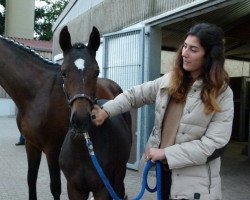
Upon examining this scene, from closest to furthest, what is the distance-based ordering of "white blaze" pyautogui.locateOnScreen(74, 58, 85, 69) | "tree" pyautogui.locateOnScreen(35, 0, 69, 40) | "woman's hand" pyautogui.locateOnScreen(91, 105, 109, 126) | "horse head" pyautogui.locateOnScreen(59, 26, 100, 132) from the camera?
"horse head" pyautogui.locateOnScreen(59, 26, 100, 132)
"woman's hand" pyautogui.locateOnScreen(91, 105, 109, 126)
"white blaze" pyautogui.locateOnScreen(74, 58, 85, 69)
"tree" pyautogui.locateOnScreen(35, 0, 69, 40)

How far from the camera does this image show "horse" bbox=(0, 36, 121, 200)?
3805 mm

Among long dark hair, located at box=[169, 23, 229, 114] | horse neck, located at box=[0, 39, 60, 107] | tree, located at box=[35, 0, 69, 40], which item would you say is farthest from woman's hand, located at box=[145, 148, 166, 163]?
tree, located at box=[35, 0, 69, 40]

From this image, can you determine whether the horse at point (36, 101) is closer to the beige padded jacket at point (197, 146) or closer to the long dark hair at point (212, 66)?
the beige padded jacket at point (197, 146)

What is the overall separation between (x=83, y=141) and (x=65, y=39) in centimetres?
71

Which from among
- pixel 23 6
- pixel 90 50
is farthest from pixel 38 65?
pixel 23 6

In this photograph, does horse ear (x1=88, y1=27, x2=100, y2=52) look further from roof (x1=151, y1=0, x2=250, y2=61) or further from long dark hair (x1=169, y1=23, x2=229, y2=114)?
roof (x1=151, y1=0, x2=250, y2=61)

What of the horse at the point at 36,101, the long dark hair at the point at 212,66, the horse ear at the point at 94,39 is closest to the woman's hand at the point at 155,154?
the long dark hair at the point at 212,66

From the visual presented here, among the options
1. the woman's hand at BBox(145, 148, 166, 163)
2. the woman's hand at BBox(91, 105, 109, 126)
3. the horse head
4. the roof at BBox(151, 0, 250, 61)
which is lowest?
the woman's hand at BBox(145, 148, 166, 163)

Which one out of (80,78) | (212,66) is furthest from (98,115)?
(212,66)

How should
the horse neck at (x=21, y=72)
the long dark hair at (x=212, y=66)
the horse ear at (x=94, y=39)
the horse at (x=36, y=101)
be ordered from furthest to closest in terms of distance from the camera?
the horse neck at (x=21, y=72), the horse at (x=36, y=101), the horse ear at (x=94, y=39), the long dark hair at (x=212, y=66)

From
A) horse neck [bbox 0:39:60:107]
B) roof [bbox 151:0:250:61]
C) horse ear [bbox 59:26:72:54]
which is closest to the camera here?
horse ear [bbox 59:26:72:54]

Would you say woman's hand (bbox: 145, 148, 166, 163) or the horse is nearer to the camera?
woman's hand (bbox: 145, 148, 166, 163)

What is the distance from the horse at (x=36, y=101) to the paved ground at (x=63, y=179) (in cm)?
111

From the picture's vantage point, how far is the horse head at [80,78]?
2.21 metres
